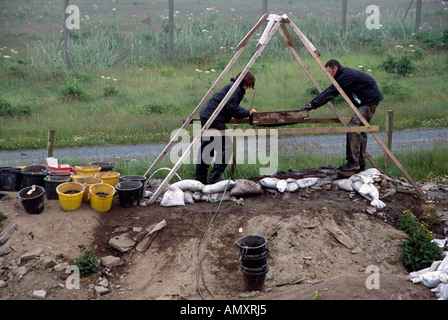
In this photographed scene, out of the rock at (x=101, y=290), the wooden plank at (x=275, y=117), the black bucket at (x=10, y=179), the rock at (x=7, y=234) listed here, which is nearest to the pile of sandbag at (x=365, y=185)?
the wooden plank at (x=275, y=117)

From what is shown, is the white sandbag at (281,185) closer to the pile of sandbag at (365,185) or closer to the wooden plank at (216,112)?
the pile of sandbag at (365,185)

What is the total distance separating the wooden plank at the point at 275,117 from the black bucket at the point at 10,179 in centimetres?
365

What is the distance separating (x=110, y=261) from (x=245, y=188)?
7.67 feet

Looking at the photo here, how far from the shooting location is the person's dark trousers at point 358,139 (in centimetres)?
774

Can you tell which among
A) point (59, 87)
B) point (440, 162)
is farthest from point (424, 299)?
point (59, 87)

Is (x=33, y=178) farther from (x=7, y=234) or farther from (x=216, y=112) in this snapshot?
(x=216, y=112)

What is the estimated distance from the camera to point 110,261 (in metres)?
5.96

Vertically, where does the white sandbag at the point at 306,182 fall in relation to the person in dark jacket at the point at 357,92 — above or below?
below

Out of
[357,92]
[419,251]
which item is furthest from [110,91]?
[419,251]

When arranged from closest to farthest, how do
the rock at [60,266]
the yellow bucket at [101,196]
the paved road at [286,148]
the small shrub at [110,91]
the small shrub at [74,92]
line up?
the rock at [60,266]
the yellow bucket at [101,196]
the paved road at [286,148]
the small shrub at [74,92]
the small shrub at [110,91]

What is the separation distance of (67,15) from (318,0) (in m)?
24.5

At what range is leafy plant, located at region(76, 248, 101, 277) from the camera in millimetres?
5711

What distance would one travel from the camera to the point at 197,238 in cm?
633

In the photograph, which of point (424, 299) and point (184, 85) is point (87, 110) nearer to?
point (184, 85)
